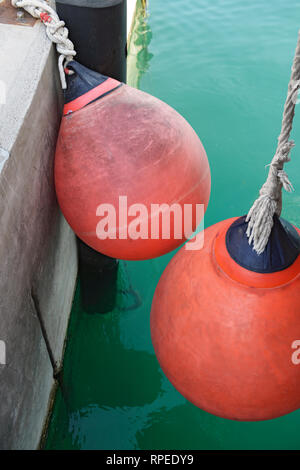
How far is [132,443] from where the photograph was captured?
3.17 m

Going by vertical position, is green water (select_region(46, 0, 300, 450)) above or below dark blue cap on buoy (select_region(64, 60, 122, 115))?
below

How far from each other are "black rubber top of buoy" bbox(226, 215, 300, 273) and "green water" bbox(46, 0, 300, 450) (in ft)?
6.80

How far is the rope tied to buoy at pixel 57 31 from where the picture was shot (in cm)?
226

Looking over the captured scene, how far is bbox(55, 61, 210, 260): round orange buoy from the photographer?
206 centimetres

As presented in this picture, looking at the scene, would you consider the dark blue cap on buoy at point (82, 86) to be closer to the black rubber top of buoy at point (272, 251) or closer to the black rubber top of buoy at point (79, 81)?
the black rubber top of buoy at point (79, 81)

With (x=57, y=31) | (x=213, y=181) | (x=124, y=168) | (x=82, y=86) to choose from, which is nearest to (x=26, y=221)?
(x=124, y=168)

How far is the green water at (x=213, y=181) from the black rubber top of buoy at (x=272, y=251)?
2.07 metres

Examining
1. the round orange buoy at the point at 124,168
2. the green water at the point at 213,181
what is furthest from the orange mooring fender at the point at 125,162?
the green water at the point at 213,181

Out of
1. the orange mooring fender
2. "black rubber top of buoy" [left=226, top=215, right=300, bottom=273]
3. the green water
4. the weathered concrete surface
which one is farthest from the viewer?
the green water

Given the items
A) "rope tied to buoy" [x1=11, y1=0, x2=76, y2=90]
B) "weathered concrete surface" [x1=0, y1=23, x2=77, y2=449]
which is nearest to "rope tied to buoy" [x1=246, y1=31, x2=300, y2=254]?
"weathered concrete surface" [x1=0, y1=23, x2=77, y2=449]

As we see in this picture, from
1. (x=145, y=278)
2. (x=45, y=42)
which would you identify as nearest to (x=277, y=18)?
(x=145, y=278)

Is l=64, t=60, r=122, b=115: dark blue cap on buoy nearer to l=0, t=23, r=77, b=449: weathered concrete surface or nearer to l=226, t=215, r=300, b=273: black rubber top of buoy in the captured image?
l=0, t=23, r=77, b=449: weathered concrete surface

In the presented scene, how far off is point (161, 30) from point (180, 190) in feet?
21.2
